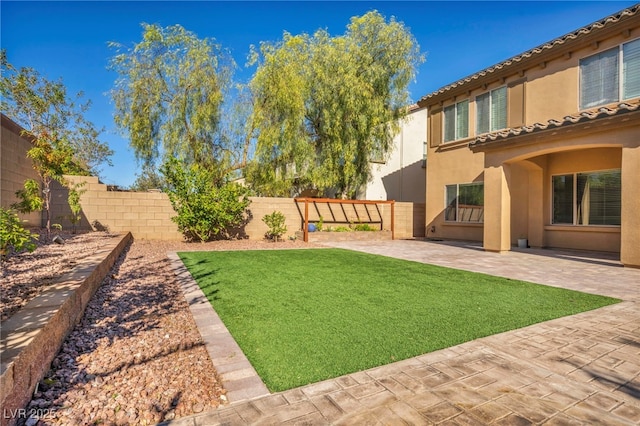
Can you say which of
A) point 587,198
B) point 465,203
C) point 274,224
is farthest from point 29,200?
point 587,198

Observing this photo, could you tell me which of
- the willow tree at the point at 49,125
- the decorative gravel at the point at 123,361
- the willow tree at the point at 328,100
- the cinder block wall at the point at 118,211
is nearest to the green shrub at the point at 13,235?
the decorative gravel at the point at 123,361

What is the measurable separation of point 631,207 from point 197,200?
12125 millimetres

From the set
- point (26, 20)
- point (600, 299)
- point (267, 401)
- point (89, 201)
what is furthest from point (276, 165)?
point (267, 401)

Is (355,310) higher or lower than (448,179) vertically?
lower

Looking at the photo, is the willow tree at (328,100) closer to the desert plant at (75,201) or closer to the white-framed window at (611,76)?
the desert plant at (75,201)

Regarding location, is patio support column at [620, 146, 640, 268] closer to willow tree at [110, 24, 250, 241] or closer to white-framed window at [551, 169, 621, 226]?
white-framed window at [551, 169, 621, 226]

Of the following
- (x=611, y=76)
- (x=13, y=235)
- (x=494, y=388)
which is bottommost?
(x=494, y=388)

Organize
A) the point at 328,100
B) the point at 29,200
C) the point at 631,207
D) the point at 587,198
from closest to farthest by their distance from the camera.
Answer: the point at 631,207
the point at 29,200
the point at 587,198
the point at 328,100

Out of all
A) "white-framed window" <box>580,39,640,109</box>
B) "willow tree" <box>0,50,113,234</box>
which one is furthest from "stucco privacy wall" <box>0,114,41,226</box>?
"white-framed window" <box>580,39,640,109</box>

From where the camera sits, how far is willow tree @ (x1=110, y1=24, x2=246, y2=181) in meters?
13.7

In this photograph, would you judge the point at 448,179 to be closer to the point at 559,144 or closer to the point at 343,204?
the point at 343,204

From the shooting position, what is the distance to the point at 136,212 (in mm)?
12344

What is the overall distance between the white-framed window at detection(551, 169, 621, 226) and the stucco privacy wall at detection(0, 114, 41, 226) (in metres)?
15.6

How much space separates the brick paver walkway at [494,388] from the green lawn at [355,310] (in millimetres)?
209
